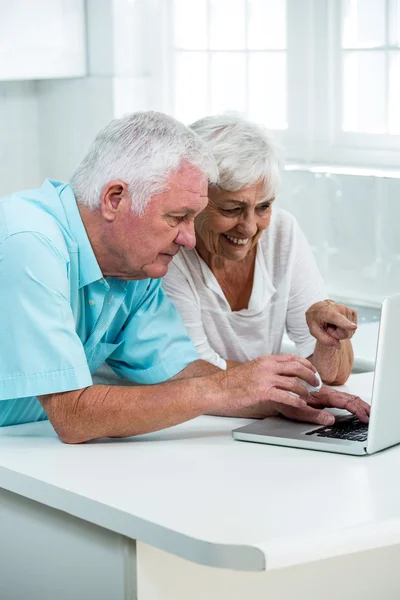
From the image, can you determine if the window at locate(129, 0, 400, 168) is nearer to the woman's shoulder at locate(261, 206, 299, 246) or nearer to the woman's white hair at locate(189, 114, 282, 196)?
the woman's shoulder at locate(261, 206, 299, 246)

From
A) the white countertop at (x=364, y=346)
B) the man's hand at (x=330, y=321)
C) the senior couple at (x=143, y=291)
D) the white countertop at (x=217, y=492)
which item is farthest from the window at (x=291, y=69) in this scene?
the white countertop at (x=217, y=492)

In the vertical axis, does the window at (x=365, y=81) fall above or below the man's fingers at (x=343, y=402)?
above

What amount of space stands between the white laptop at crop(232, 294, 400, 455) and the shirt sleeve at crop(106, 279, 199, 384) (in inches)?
9.5

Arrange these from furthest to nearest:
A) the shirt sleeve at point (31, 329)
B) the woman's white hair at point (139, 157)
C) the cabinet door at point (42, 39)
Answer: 1. the cabinet door at point (42, 39)
2. the woman's white hair at point (139, 157)
3. the shirt sleeve at point (31, 329)

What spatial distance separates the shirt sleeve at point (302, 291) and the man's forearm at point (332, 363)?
0.62ft

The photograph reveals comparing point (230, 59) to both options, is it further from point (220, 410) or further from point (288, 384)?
point (288, 384)

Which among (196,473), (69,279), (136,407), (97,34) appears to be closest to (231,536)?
(196,473)

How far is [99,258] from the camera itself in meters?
1.77

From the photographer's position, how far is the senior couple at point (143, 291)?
161 cm

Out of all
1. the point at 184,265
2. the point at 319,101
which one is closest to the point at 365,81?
the point at 319,101

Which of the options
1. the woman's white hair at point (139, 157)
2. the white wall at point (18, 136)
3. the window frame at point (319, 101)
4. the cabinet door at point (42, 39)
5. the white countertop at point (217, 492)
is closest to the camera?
the white countertop at point (217, 492)

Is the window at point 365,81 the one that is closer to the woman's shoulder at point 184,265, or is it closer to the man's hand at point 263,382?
the woman's shoulder at point 184,265

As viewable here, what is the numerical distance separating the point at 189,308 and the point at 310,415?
0.47 meters

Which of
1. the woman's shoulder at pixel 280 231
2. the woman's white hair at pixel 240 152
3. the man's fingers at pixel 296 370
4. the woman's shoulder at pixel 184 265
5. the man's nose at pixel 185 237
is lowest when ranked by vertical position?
the man's fingers at pixel 296 370
